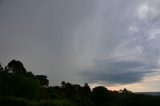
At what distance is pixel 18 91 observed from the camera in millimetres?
61906

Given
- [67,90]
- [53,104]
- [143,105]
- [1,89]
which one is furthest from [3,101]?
[67,90]

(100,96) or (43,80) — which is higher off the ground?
(43,80)

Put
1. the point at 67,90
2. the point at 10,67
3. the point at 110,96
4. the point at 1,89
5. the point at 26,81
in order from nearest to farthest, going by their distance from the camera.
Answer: the point at 1,89 → the point at 26,81 → the point at 110,96 → the point at 67,90 → the point at 10,67

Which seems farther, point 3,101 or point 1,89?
point 1,89

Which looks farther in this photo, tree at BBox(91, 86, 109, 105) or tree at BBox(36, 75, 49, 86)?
tree at BBox(36, 75, 49, 86)

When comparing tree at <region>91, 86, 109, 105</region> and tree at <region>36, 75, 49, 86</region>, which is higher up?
tree at <region>36, 75, 49, 86</region>

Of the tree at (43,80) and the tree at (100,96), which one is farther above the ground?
the tree at (43,80)

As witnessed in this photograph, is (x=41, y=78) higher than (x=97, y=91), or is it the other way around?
(x=41, y=78)

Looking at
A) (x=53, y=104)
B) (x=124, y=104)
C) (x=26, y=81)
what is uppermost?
(x=26, y=81)

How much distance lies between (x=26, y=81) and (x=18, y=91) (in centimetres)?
245

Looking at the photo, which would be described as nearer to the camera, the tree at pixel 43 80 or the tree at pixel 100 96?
the tree at pixel 100 96

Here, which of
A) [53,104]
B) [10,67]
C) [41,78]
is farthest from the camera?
[41,78]

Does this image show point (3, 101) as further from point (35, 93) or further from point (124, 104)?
point (124, 104)

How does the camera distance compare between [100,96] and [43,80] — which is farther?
[43,80]
